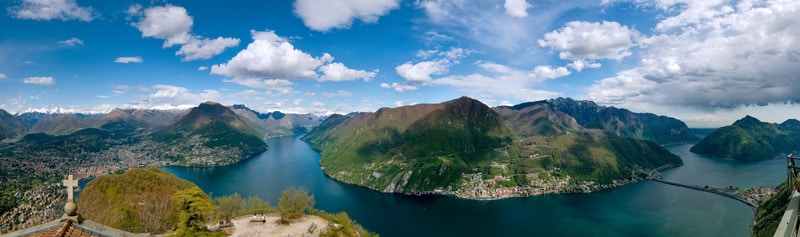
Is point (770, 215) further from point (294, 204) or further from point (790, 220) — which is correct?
point (790, 220)

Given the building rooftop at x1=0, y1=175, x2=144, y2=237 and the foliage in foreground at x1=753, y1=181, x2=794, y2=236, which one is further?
the foliage in foreground at x1=753, y1=181, x2=794, y2=236

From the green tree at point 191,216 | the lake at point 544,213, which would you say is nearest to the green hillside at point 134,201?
the green tree at point 191,216

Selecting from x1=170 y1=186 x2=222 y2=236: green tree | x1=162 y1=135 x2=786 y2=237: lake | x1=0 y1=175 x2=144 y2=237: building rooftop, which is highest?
x1=0 y1=175 x2=144 y2=237: building rooftop

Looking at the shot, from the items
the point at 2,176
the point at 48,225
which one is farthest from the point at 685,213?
the point at 2,176

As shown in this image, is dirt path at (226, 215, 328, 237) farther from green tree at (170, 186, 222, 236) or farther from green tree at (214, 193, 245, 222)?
green tree at (170, 186, 222, 236)

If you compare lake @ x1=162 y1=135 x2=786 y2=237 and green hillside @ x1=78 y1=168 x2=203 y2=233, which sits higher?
green hillside @ x1=78 y1=168 x2=203 y2=233

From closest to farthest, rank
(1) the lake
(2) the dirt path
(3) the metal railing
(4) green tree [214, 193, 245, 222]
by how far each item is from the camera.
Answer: (3) the metal railing → (2) the dirt path → (4) green tree [214, 193, 245, 222] → (1) the lake

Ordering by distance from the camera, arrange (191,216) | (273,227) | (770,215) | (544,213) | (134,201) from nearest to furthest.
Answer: (191,216) < (273,227) < (134,201) < (770,215) < (544,213)

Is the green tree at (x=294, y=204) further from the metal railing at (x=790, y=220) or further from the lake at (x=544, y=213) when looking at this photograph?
the lake at (x=544, y=213)

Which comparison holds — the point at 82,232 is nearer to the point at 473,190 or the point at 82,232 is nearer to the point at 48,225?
the point at 48,225

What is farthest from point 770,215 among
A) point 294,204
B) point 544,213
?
point 294,204

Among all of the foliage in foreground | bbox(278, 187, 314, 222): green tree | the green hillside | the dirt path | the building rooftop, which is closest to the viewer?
the building rooftop

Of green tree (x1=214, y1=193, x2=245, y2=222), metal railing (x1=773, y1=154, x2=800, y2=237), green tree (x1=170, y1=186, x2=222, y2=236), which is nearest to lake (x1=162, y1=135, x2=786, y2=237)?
green tree (x1=214, y1=193, x2=245, y2=222)
